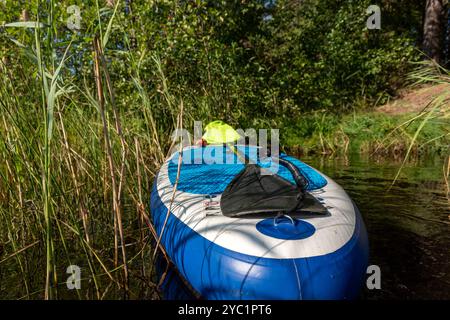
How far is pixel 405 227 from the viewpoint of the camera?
3502 mm

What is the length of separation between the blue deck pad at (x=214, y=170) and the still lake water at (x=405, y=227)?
0.80 metres

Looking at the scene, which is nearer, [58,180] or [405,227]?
[58,180]

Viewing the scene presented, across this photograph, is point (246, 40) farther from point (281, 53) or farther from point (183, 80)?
point (183, 80)

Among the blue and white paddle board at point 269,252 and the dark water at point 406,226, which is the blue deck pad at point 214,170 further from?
the dark water at point 406,226

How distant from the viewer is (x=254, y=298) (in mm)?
1840

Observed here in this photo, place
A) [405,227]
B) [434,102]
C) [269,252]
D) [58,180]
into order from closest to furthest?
1. [269,252]
2. [434,102]
3. [58,180]
4. [405,227]

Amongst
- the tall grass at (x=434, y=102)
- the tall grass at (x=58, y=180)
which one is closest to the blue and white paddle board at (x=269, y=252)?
the tall grass at (x=58, y=180)

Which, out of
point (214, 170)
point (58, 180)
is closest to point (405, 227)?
point (214, 170)

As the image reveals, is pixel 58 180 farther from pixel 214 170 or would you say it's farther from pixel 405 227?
pixel 405 227

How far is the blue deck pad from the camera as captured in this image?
3.01 m

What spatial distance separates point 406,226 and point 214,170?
2186mm

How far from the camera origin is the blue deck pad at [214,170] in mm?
3015

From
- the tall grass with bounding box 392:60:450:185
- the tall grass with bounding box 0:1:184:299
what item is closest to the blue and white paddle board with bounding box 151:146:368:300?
the tall grass with bounding box 0:1:184:299

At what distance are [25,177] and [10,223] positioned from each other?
38cm
